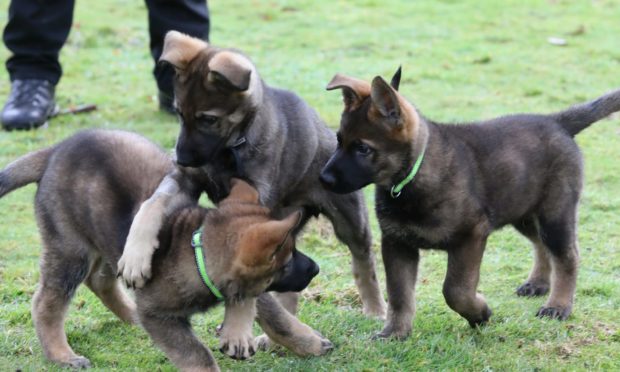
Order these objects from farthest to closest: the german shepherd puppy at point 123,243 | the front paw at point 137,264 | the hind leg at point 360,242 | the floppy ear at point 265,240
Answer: the hind leg at point 360,242
the front paw at point 137,264
the german shepherd puppy at point 123,243
the floppy ear at point 265,240

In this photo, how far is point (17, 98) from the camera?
9.89m

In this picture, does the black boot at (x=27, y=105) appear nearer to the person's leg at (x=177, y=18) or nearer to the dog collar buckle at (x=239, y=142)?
the person's leg at (x=177, y=18)

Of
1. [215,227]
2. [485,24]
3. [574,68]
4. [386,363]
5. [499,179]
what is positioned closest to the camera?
[215,227]

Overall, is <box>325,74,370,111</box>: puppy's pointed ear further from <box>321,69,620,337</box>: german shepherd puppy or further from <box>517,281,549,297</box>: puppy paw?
<box>517,281,549,297</box>: puppy paw

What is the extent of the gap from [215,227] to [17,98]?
19.2ft

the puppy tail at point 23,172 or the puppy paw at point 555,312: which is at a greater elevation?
the puppy tail at point 23,172

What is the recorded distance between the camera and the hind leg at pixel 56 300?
5.36 meters

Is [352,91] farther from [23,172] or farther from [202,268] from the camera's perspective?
[23,172]

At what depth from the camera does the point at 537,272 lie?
20.9 feet

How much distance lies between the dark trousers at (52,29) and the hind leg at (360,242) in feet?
13.0

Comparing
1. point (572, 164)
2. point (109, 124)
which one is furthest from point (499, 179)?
point (109, 124)

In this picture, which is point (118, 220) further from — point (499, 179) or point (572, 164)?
point (572, 164)

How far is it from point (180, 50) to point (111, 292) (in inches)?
58.1

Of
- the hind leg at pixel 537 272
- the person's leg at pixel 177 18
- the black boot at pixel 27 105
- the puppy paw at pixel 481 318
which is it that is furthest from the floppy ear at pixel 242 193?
the black boot at pixel 27 105
